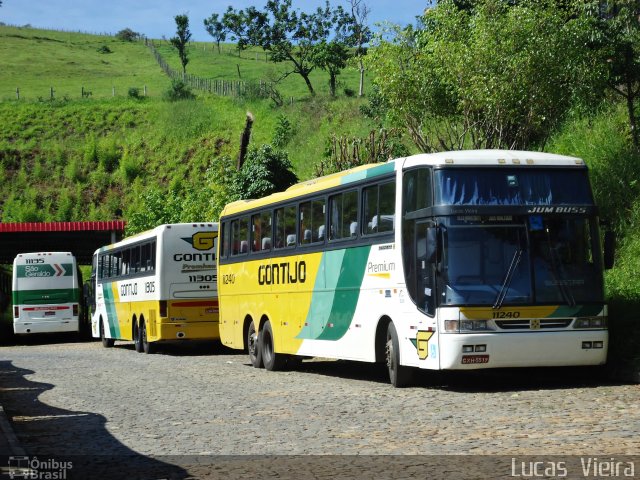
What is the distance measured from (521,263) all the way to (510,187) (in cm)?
111

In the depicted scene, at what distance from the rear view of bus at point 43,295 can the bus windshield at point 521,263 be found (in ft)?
105

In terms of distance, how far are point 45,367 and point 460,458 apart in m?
16.5

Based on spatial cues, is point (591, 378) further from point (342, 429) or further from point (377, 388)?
point (342, 429)

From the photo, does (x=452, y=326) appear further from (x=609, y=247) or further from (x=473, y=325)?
(x=609, y=247)

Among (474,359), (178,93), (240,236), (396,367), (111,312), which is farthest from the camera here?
(178,93)

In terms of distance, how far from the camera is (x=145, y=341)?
3152 centimetres

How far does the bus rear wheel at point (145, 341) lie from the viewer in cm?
3123

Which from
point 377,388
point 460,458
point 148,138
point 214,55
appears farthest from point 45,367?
point 214,55

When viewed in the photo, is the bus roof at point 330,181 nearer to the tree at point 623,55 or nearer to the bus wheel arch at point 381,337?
the bus wheel arch at point 381,337

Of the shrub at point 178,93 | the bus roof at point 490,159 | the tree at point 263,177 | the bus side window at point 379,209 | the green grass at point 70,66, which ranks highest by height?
the green grass at point 70,66

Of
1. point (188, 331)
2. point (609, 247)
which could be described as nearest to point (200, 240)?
point (188, 331)

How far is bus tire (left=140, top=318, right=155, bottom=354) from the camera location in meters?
31.2

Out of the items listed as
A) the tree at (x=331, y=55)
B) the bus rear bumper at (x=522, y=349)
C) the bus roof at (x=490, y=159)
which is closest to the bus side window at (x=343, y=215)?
the bus roof at (x=490, y=159)

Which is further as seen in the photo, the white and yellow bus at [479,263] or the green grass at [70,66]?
the green grass at [70,66]
